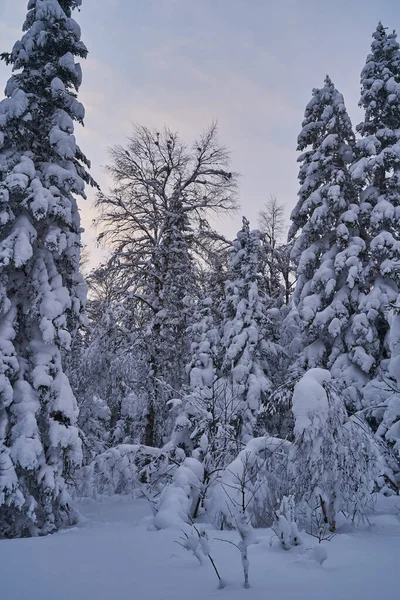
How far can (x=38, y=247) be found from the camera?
847cm

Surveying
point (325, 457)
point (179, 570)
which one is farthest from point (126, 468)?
point (179, 570)

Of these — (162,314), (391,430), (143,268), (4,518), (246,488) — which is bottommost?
(4,518)

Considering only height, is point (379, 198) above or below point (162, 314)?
above

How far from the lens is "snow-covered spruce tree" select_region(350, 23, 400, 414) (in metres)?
10.7

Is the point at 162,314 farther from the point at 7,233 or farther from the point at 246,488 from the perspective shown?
the point at 246,488

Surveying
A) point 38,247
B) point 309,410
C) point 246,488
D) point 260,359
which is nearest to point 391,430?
point 309,410

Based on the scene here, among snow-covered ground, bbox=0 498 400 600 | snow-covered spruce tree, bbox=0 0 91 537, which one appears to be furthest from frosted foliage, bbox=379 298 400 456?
snow-covered spruce tree, bbox=0 0 91 537

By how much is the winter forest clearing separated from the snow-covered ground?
1.1 inches

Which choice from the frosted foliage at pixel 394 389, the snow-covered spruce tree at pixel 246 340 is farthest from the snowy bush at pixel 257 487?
the snow-covered spruce tree at pixel 246 340

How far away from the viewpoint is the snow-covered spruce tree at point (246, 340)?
11539 millimetres

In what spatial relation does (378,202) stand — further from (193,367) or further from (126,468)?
(126,468)

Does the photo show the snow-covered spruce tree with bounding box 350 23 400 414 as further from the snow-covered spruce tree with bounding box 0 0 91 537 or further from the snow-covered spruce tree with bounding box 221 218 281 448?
the snow-covered spruce tree with bounding box 0 0 91 537

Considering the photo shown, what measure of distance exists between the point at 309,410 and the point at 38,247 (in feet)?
21.1

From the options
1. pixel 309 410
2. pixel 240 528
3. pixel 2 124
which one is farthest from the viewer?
pixel 2 124
